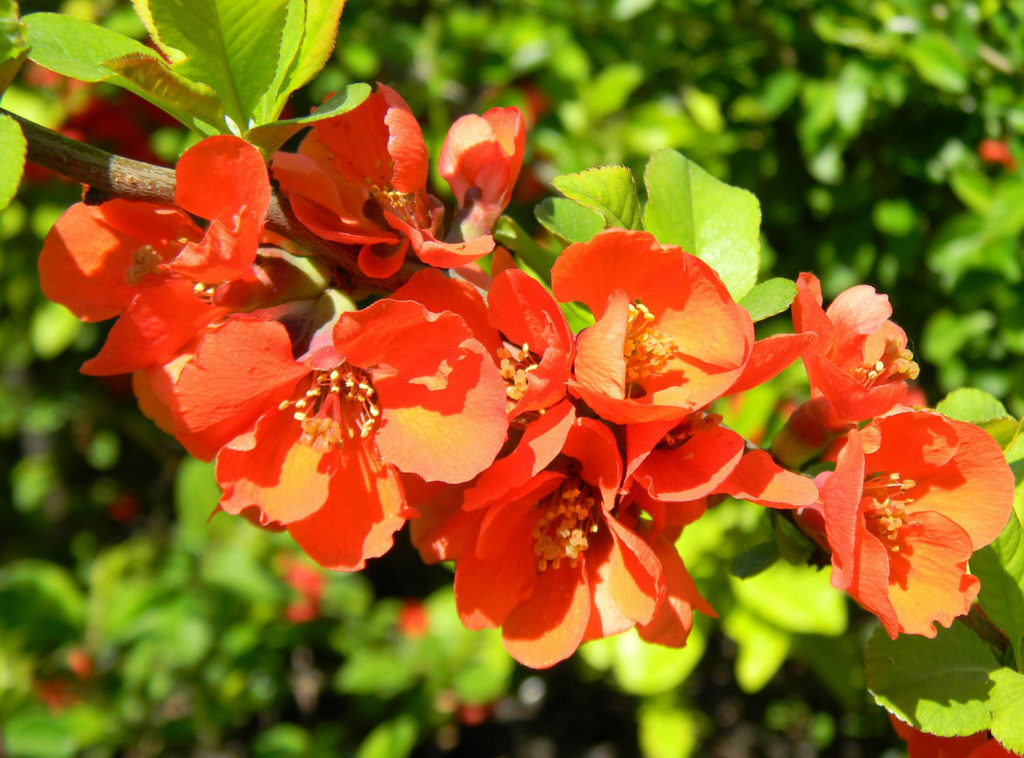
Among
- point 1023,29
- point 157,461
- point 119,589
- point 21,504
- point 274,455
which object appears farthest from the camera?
point 157,461

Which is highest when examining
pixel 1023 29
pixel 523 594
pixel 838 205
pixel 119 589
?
pixel 1023 29

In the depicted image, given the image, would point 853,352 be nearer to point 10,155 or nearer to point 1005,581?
point 1005,581

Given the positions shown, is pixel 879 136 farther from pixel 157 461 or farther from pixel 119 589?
pixel 157 461

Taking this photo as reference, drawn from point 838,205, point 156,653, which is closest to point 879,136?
→ point 838,205

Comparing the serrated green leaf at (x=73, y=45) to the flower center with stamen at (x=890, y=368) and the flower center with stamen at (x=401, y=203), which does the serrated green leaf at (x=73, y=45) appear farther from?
the flower center with stamen at (x=890, y=368)

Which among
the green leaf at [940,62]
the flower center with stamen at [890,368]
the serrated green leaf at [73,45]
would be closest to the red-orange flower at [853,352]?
the flower center with stamen at [890,368]

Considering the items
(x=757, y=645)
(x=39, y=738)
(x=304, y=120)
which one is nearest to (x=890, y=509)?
(x=304, y=120)
